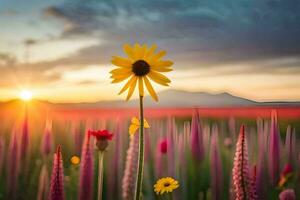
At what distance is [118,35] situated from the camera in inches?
59.4

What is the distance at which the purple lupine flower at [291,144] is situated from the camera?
146 centimetres

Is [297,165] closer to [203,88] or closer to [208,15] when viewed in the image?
[203,88]

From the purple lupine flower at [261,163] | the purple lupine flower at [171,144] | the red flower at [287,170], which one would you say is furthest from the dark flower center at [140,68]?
the red flower at [287,170]

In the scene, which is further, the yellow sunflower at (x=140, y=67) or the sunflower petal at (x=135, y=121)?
the sunflower petal at (x=135, y=121)

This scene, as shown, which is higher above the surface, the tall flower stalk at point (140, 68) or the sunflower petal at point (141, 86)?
the tall flower stalk at point (140, 68)

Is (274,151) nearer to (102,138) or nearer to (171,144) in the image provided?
(171,144)

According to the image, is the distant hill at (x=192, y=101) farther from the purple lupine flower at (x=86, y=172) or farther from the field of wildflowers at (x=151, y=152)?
the purple lupine flower at (x=86, y=172)

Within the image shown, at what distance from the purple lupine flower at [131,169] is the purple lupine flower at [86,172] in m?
0.10

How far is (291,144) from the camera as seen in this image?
146 cm

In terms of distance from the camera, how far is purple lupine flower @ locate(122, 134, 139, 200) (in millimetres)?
1433

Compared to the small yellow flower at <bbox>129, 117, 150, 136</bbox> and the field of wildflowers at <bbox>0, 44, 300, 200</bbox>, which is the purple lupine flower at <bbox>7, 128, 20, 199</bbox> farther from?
the small yellow flower at <bbox>129, 117, 150, 136</bbox>

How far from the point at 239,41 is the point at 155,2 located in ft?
0.87

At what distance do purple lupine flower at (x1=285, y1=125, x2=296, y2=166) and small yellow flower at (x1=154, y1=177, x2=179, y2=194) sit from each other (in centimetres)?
32

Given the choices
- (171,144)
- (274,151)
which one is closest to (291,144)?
(274,151)
